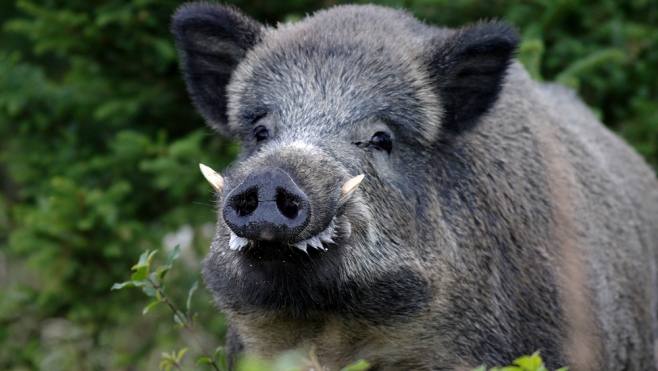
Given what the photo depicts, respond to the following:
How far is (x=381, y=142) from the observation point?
3.75 meters

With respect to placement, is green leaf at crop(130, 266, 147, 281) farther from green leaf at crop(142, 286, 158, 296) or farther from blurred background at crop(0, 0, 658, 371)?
blurred background at crop(0, 0, 658, 371)

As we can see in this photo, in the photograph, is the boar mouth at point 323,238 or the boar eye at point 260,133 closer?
the boar mouth at point 323,238

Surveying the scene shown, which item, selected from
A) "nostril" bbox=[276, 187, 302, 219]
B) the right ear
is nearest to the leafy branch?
"nostril" bbox=[276, 187, 302, 219]

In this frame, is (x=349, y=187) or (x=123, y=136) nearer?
(x=349, y=187)

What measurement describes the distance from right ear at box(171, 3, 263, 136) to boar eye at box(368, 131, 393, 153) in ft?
3.25

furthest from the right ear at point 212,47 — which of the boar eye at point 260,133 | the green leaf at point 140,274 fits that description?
the green leaf at point 140,274

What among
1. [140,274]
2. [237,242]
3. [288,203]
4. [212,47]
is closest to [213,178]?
[237,242]

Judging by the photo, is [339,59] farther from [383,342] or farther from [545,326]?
[545,326]

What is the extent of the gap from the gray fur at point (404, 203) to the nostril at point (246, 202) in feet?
0.71

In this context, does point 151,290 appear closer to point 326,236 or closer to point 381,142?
point 326,236

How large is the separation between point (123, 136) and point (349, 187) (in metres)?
3.37

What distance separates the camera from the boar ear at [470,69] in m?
3.88

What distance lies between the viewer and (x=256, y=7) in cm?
687

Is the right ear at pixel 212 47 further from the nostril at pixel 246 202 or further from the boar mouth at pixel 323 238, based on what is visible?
the nostril at pixel 246 202
